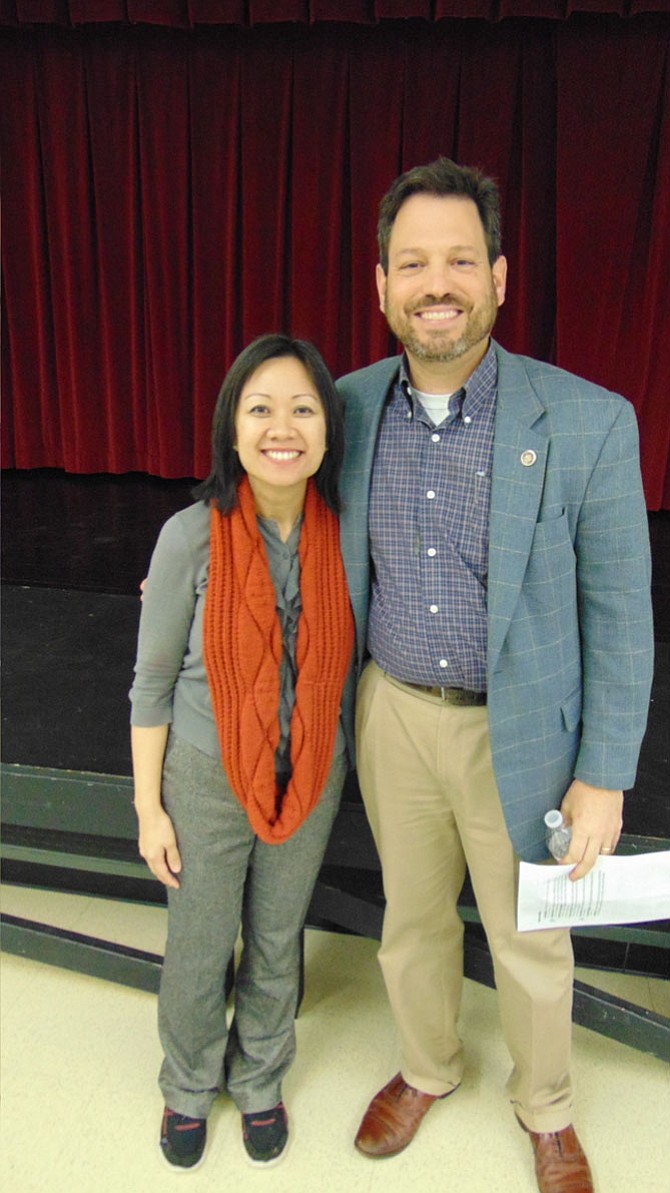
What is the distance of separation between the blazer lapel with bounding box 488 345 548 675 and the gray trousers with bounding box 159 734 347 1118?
380 mm

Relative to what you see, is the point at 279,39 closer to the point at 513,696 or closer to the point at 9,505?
the point at 9,505

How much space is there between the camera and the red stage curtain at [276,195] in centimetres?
405

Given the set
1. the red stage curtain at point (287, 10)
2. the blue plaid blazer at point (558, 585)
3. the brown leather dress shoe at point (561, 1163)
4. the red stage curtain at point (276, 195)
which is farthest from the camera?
the red stage curtain at point (276, 195)

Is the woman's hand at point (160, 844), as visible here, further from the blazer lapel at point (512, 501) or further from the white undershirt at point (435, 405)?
the white undershirt at point (435, 405)

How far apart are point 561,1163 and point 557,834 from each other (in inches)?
22.1

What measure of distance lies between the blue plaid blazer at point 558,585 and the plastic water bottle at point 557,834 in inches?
0.6

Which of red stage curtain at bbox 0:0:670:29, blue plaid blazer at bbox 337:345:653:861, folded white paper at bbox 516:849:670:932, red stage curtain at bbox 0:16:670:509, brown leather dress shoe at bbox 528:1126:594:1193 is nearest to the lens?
blue plaid blazer at bbox 337:345:653:861

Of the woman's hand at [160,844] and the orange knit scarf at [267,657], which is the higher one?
the orange knit scarf at [267,657]

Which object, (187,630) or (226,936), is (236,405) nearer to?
(187,630)

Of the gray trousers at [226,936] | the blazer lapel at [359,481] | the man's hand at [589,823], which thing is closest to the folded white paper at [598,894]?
the man's hand at [589,823]

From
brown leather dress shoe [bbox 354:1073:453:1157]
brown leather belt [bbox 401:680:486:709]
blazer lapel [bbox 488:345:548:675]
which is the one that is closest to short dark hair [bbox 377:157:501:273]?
blazer lapel [bbox 488:345:548:675]

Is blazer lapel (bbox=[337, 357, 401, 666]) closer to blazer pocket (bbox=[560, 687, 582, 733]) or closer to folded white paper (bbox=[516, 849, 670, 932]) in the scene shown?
blazer pocket (bbox=[560, 687, 582, 733])

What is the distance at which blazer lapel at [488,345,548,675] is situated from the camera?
1130mm

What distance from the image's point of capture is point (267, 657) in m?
1.20
